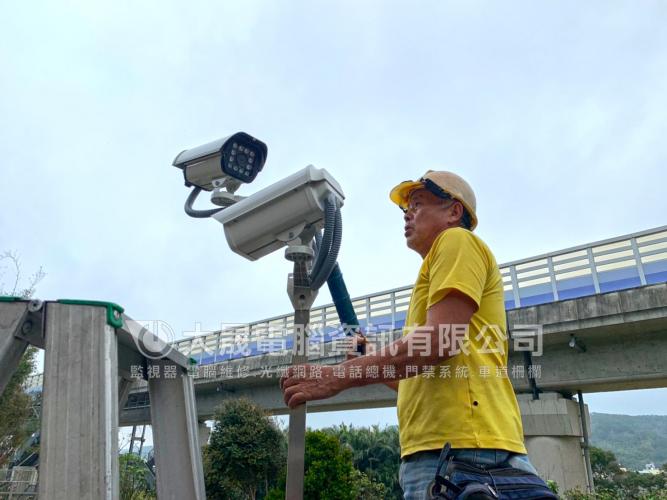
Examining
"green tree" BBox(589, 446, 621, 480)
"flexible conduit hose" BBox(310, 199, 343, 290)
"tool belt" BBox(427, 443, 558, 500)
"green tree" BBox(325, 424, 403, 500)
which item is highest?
"flexible conduit hose" BBox(310, 199, 343, 290)

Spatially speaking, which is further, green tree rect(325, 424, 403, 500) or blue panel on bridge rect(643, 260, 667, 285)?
green tree rect(325, 424, 403, 500)

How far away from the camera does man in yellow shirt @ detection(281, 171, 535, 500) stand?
164 cm

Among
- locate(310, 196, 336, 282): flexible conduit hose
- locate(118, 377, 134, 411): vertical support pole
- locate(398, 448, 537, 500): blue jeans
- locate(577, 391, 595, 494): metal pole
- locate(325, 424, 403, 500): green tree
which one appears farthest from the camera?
locate(325, 424, 403, 500): green tree

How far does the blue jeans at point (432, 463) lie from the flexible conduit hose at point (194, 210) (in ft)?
4.96

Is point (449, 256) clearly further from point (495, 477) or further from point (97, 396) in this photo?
point (97, 396)

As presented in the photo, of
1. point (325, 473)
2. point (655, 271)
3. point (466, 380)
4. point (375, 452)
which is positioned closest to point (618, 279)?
point (655, 271)

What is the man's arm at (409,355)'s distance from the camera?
1.64 meters

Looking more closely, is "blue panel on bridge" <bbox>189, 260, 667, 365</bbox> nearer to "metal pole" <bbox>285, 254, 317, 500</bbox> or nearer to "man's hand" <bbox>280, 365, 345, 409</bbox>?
"metal pole" <bbox>285, 254, 317, 500</bbox>

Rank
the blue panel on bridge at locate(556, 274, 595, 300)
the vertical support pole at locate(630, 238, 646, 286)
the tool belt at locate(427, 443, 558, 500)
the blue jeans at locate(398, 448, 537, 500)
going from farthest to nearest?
the blue panel on bridge at locate(556, 274, 595, 300) → the vertical support pole at locate(630, 238, 646, 286) → the blue jeans at locate(398, 448, 537, 500) → the tool belt at locate(427, 443, 558, 500)

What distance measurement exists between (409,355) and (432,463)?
13.9 inches

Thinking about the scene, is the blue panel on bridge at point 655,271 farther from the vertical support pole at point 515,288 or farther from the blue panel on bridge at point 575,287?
the vertical support pole at point 515,288

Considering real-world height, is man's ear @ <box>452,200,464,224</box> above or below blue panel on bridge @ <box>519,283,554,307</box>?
below

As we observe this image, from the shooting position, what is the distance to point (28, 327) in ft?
5.51

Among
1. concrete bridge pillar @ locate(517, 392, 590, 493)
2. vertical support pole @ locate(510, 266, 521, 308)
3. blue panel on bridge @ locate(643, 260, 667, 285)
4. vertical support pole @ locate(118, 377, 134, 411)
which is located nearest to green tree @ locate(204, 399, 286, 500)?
concrete bridge pillar @ locate(517, 392, 590, 493)
